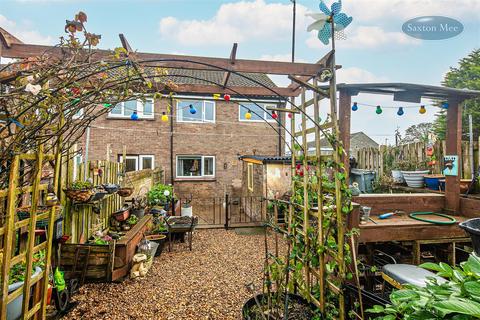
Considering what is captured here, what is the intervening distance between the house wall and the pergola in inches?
292

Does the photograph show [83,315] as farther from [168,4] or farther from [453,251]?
[168,4]

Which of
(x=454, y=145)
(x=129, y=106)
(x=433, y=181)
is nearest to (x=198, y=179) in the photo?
(x=129, y=106)

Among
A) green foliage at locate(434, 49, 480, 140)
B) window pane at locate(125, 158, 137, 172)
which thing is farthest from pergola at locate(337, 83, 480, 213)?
window pane at locate(125, 158, 137, 172)

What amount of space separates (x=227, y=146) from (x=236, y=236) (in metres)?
5.54

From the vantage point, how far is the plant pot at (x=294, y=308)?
2.20 m

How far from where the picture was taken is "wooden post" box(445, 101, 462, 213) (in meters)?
3.55

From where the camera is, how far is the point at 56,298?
2729 mm

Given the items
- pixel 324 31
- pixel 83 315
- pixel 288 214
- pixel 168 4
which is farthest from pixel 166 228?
pixel 168 4

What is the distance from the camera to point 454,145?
141 inches

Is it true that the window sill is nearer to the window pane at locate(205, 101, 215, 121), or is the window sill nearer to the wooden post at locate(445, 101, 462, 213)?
the window pane at locate(205, 101, 215, 121)

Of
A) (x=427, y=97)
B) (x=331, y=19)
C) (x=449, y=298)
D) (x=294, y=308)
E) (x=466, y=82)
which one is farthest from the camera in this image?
(x=466, y=82)

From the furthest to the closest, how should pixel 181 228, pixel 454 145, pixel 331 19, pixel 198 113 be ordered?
pixel 198 113
pixel 181 228
pixel 454 145
pixel 331 19

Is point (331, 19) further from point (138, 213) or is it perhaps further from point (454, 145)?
point (138, 213)

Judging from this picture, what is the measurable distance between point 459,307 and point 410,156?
6098 mm
